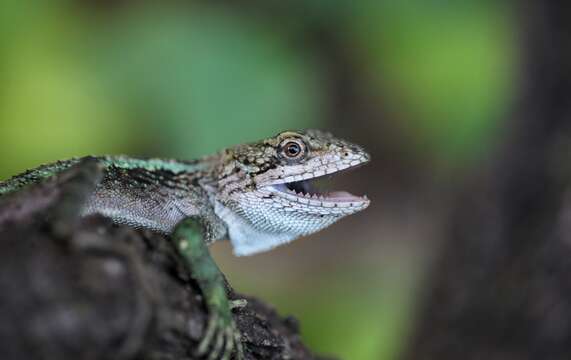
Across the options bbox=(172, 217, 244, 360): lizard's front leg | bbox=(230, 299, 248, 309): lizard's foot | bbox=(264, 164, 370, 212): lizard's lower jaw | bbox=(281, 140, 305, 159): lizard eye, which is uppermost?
bbox=(281, 140, 305, 159): lizard eye

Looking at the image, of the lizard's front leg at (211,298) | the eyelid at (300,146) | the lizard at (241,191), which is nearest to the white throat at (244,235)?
the lizard at (241,191)

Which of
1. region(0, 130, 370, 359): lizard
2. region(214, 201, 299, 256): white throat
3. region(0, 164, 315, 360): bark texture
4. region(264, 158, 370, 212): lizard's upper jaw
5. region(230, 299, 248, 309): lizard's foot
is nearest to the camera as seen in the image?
region(0, 164, 315, 360): bark texture

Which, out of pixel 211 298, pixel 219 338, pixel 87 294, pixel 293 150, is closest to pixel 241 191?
pixel 293 150

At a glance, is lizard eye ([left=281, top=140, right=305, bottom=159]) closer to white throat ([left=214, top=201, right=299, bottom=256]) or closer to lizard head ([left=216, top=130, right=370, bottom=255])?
lizard head ([left=216, top=130, right=370, bottom=255])

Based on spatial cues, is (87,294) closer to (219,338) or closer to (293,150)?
(219,338)

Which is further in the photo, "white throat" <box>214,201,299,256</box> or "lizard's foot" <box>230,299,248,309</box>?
"white throat" <box>214,201,299,256</box>

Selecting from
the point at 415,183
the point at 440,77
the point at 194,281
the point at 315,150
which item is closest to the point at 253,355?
the point at 194,281

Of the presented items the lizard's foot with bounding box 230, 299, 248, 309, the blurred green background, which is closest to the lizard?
the lizard's foot with bounding box 230, 299, 248, 309

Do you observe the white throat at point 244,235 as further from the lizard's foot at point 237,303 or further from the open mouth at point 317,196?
the lizard's foot at point 237,303
